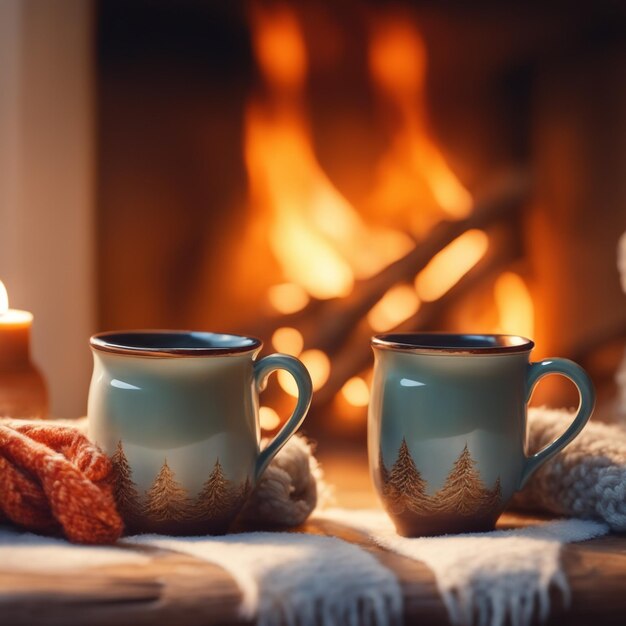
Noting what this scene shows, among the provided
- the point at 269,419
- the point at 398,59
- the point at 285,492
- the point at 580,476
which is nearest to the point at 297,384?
the point at 285,492

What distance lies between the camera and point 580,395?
57 centimetres

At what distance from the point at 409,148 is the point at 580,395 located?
0.88 meters

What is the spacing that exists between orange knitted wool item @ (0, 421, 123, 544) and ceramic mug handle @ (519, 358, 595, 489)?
258 mm

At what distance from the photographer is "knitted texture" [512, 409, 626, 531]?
1.92 feet

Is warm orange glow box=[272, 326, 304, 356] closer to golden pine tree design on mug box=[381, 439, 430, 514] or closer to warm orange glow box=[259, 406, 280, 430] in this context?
warm orange glow box=[259, 406, 280, 430]

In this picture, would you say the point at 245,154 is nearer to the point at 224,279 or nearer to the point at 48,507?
the point at 224,279

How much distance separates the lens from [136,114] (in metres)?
1.33

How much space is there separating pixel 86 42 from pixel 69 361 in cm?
46

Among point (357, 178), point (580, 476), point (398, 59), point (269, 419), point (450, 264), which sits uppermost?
point (398, 59)

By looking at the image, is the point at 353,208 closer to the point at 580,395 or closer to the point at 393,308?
the point at 393,308

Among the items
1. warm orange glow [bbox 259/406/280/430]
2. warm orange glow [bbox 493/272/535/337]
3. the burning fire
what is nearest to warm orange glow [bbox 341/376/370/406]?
the burning fire

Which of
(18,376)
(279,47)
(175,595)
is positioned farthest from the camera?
(279,47)

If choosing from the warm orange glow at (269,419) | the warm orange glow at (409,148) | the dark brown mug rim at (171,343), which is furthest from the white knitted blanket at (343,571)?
the warm orange glow at (409,148)

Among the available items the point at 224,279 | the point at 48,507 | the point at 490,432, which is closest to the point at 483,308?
the point at 224,279
